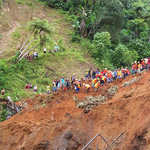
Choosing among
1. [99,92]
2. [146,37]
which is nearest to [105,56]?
[146,37]

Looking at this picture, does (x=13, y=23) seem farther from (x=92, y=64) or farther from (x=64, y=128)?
(x=64, y=128)

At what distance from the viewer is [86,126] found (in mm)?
9891

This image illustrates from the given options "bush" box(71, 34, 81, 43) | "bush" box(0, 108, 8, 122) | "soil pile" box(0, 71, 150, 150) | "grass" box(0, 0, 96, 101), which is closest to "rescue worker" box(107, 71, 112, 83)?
"soil pile" box(0, 71, 150, 150)

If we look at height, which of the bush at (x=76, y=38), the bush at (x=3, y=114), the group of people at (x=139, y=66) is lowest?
the bush at (x=3, y=114)

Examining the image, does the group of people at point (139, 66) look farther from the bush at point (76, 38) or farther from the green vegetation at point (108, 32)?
the bush at point (76, 38)

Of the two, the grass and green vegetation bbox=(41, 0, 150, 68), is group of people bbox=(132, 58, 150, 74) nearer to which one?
the grass

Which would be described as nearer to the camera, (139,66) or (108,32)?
(139,66)

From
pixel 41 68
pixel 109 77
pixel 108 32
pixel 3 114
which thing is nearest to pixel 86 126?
pixel 109 77

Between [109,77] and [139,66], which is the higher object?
[139,66]

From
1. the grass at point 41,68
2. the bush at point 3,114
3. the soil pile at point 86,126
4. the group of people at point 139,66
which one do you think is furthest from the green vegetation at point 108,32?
the bush at point 3,114

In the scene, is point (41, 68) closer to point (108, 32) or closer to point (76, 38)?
point (76, 38)

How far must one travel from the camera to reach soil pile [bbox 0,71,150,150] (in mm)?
7882

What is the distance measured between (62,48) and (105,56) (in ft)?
18.8

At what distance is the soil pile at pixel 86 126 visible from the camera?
788 centimetres
